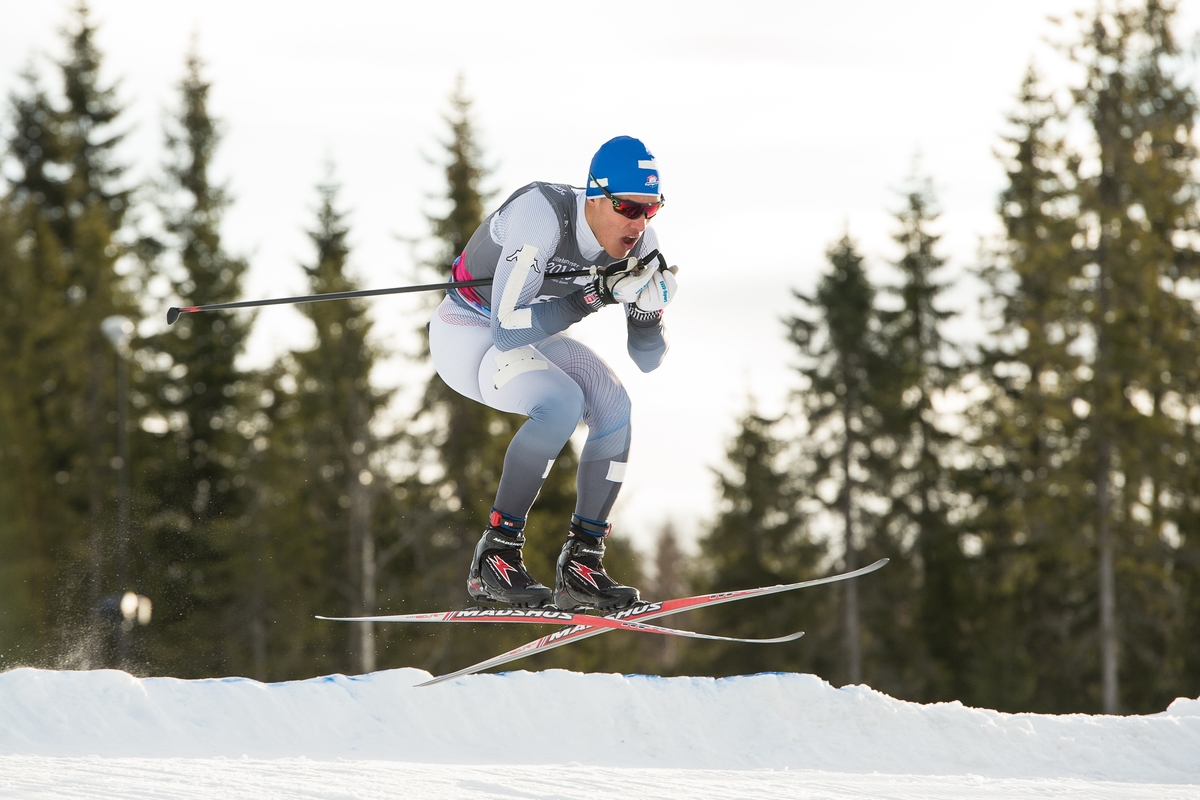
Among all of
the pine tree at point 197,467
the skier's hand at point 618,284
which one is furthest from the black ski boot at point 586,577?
the pine tree at point 197,467

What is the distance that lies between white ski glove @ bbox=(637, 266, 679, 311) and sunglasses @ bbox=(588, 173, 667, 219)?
1.06 ft

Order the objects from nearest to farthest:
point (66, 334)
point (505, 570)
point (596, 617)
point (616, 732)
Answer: point (505, 570)
point (596, 617)
point (616, 732)
point (66, 334)

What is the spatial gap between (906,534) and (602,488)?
24.1m

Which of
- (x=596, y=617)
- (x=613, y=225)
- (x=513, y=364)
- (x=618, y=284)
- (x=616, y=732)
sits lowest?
(x=616, y=732)

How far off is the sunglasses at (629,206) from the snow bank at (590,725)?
14.8ft

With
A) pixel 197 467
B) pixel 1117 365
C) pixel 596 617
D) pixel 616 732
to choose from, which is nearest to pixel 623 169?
pixel 596 617

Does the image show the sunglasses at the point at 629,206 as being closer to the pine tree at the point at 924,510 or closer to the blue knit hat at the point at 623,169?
the blue knit hat at the point at 623,169

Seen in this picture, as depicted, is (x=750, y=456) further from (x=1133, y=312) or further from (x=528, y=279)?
(x=528, y=279)

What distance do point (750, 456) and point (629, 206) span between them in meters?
24.9

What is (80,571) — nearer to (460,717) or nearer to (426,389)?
(426,389)

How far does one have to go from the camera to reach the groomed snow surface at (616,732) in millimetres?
7324

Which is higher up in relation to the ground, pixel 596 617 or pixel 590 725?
pixel 596 617

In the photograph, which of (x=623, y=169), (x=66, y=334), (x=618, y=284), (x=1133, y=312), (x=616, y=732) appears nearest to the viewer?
(x=618, y=284)

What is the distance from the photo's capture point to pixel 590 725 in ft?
30.1
